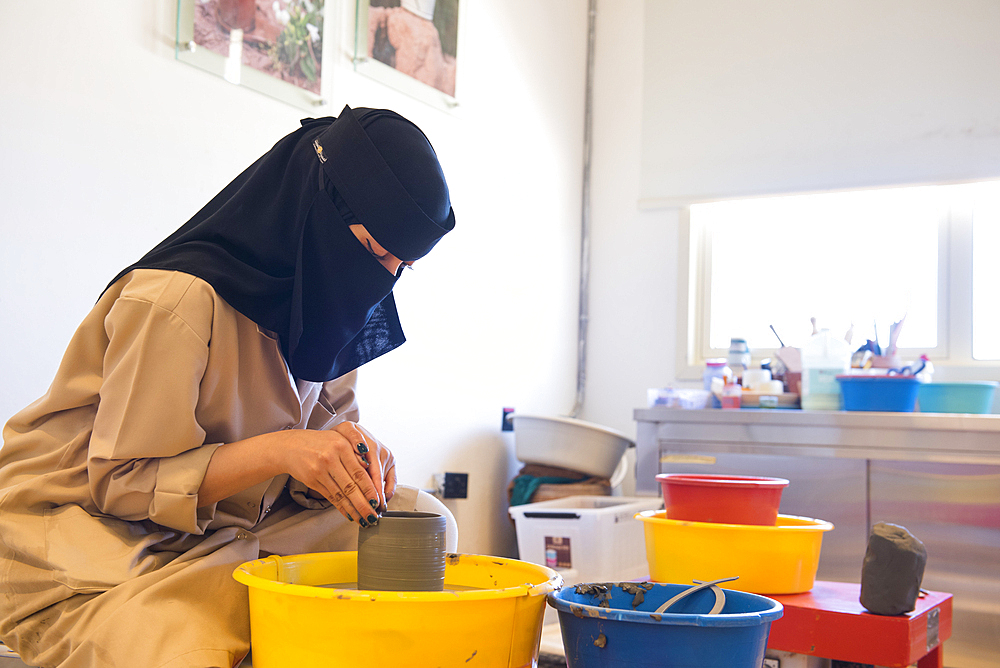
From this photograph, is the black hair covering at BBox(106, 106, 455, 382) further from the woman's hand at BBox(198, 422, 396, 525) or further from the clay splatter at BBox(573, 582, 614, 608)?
the clay splatter at BBox(573, 582, 614, 608)

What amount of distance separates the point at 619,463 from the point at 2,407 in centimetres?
206

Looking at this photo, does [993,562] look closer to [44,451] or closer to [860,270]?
[860,270]

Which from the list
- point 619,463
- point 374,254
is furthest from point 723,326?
point 374,254

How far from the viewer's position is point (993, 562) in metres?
2.27

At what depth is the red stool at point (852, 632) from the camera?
3.92 ft

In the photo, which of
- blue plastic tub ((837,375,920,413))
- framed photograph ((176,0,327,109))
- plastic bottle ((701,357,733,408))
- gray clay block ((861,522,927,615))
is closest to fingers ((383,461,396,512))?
gray clay block ((861,522,927,615))

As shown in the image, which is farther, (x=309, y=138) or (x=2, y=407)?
(x=2, y=407)

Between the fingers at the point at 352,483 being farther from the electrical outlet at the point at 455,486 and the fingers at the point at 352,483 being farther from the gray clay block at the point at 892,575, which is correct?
the electrical outlet at the point at 455,486

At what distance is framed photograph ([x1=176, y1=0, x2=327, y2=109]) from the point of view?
191 cm

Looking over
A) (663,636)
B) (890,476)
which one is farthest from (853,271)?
(663,636)

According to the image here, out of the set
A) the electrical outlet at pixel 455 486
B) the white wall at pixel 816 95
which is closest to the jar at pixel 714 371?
the white wall at pixel 816 95

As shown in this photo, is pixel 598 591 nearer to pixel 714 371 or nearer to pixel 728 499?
pixel 728 499

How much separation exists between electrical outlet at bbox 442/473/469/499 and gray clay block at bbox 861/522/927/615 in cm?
164

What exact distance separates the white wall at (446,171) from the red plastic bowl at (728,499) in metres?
1.24
